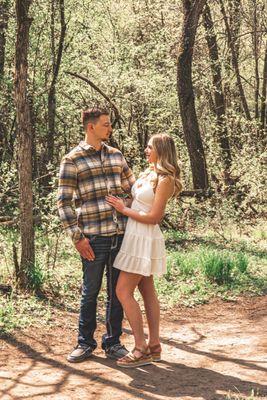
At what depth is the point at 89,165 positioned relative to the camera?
16.8 feet

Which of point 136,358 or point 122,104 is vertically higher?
point 122,104

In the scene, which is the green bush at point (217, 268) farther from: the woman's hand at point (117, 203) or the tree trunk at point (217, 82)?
the tree trunk at point (217, 82)

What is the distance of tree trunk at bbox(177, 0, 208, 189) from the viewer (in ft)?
42.9

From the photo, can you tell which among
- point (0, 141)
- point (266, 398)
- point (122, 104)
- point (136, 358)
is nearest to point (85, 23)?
point (122, 104)

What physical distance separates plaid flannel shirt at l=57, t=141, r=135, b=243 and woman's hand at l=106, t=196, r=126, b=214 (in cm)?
5

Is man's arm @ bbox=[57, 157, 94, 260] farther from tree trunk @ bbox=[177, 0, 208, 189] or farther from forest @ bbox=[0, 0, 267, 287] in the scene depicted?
tree trunk @ bbox=[177, 0, 208, 189]

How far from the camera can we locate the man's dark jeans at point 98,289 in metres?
5.14

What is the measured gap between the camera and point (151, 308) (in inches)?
209

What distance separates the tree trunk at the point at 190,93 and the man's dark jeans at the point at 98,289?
8555 millimetres

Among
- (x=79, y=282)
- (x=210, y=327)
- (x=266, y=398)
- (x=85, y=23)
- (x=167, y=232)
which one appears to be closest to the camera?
(x=266, y=398)

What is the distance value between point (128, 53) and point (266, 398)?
1214cm

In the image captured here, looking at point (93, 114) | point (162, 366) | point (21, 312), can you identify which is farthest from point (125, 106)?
point (162, 366)

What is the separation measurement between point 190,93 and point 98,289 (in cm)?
911

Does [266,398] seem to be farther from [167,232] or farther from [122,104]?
[122,104]
